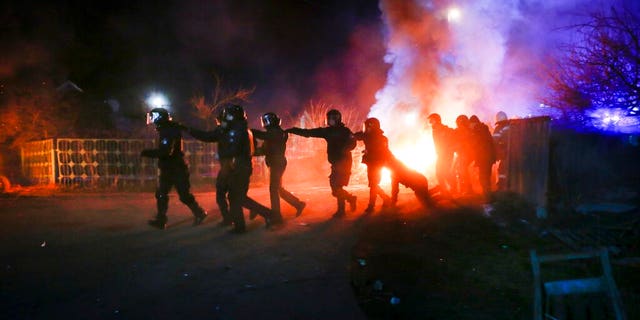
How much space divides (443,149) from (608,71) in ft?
11.4

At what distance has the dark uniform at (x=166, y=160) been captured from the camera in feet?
22.8

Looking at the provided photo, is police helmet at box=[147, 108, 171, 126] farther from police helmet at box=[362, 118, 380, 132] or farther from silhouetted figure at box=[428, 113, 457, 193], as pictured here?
silhouetted figure at box=[428, 113, 457, 193]

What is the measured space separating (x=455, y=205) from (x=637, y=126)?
436 centimetres

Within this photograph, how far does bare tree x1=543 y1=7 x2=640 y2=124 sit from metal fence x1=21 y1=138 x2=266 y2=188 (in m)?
11.3

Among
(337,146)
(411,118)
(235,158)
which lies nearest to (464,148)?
(337,146)

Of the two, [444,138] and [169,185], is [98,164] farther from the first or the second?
[444,138]

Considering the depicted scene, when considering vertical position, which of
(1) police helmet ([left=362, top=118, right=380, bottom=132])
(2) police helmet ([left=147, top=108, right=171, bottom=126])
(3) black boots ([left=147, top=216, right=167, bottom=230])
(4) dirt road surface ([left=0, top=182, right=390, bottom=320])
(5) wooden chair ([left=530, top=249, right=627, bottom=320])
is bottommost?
(4) dirt road surface ([left=0, top=182, right=390, bottom=320])

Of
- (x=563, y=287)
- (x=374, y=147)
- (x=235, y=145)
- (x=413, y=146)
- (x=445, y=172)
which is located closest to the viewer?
(x=563, y=287)

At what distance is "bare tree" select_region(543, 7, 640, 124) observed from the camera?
751 centimetres

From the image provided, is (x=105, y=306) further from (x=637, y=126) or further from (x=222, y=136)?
(x=637, y=126)

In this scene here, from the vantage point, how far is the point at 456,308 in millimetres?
3871

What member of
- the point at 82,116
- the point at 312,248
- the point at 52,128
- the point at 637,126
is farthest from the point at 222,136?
the point at 82,116

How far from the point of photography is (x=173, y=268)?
16.7ft

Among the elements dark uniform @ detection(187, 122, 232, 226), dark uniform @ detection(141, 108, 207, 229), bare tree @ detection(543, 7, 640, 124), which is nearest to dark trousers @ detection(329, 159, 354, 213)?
dark uniform @ detection(187, 122, 232, 226)
